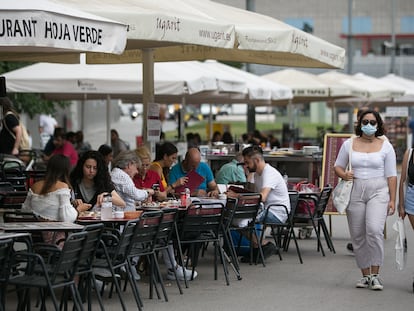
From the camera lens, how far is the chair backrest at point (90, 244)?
869 centimetres

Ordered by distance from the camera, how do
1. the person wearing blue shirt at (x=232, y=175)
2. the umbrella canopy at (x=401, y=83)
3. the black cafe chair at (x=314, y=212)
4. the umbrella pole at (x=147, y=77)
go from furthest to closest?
the umbrella canopy at (x=401, y=83), the person wearing blue shirt at (x=232, y=175), the umbrella pole at (x=147, y=77), the black cafe chair at (x=314, y=212)

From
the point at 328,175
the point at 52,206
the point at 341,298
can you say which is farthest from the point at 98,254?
the point at 328,175

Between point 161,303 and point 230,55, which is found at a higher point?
point 230,55

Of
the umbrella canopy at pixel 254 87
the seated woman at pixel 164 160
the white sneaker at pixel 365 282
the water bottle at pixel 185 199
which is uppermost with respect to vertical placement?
the umbrella canopy at pixel 254 87

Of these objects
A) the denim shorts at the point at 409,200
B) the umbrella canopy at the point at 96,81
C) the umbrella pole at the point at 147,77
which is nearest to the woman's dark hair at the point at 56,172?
the denim shorts at the point at 409,200

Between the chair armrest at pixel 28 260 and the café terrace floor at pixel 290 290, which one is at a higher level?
the chair armrest at pixel 28 260

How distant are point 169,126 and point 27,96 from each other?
41887 millimetres

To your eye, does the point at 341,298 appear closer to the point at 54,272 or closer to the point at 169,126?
the point at 54,272

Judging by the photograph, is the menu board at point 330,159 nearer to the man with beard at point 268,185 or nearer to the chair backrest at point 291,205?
the chair backrest at point 291,205

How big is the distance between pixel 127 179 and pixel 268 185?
2.21 meters

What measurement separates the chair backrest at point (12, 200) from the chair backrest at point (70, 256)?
13.1ft

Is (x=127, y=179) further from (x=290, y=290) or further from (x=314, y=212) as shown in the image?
(x=314, y=212)

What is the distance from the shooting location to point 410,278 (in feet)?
40.0

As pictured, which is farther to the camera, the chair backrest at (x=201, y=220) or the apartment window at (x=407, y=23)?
the apartment window at (x=407, y=23)
